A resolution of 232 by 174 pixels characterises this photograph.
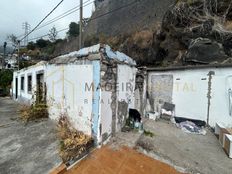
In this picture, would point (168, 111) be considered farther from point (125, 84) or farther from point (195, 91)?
point (125, 84)

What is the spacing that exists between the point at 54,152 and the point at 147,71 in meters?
5.38

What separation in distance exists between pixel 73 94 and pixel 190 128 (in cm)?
429

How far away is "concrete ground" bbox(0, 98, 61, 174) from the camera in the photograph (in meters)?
3.55

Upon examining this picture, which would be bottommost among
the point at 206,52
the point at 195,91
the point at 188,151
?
the point at 188,151

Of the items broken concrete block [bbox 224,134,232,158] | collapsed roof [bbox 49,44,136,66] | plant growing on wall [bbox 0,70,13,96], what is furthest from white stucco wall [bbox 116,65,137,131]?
plant growing on wall [bbox 0,70,13,96]

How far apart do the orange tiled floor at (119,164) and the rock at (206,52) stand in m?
5.72

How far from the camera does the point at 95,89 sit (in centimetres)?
414

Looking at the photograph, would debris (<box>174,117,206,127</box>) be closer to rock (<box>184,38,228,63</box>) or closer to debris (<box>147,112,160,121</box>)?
debris (<box>147,112,160,121</box>)

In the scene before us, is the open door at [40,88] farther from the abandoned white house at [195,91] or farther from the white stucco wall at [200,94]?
the white stucco wall at [200,94]

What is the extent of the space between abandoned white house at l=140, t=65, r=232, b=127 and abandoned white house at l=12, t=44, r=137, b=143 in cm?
201

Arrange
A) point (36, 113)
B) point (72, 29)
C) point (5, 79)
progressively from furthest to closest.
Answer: point (72, 29) < point (5, 79) < point (36, 113)

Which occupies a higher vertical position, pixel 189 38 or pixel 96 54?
pixel 189 38

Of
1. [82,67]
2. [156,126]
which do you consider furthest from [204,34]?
[82,67]

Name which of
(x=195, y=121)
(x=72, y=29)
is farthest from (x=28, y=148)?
(x=72, y=29)
